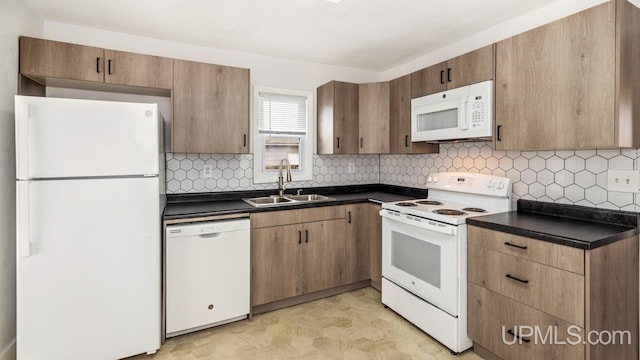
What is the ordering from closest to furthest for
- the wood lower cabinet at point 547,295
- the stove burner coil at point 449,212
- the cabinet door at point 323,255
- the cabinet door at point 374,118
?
the wood lower cabinet at point 547,295, the stove burner coil at point 449,212, the cabinet door at point 323,255, the cabinet door at point 374,118

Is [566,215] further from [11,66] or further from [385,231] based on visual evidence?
[11,66]

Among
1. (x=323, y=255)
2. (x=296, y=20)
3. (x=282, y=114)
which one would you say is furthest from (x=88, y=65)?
(x=323, y=255)

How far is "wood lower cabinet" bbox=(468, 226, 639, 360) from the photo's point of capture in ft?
5.14

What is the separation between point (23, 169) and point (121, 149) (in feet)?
1.62

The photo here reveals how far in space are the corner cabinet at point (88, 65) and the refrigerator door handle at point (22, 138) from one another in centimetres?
59

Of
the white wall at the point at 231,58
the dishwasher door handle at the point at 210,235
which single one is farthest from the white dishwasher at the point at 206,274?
the white wall at the point at 231,58

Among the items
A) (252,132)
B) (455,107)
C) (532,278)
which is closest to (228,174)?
(252,132)

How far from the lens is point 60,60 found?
2.23 meters

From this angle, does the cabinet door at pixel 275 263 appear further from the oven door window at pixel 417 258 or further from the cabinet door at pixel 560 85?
the cabinet door at pixel 560 85

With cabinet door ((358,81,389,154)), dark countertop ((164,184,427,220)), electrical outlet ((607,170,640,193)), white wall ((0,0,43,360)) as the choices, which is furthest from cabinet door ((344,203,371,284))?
white wall ((0,0,43,360))

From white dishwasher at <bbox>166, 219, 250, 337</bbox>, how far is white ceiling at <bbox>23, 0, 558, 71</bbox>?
62.7 inches

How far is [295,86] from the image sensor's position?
350cm

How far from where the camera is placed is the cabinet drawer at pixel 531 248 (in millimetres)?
1576

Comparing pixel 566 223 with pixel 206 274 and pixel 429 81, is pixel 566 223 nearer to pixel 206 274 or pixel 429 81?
pixel 429 81
